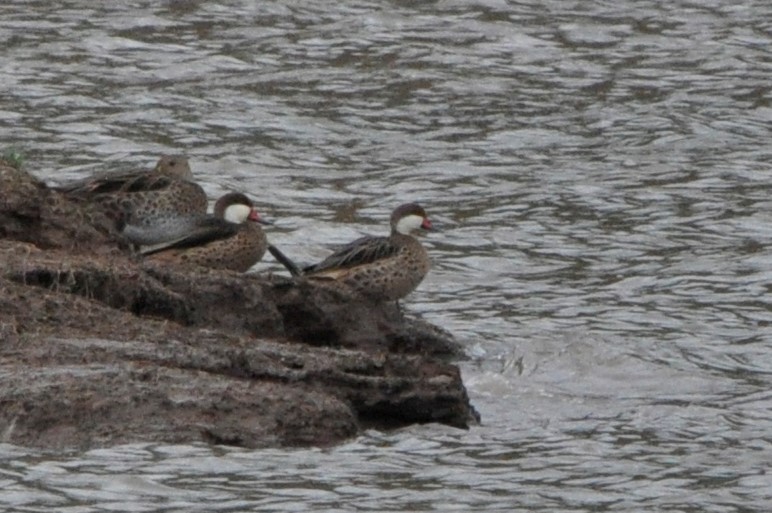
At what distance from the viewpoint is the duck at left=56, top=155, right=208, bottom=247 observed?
45.6 feet

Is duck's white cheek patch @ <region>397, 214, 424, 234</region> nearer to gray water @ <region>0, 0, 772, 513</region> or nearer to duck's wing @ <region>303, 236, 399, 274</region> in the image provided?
gray water @ <region>0, 0, 772, 513</region>

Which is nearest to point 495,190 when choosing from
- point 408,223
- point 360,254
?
point 408,223

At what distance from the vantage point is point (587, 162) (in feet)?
62.7

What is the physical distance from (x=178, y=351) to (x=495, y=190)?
24.9 ft

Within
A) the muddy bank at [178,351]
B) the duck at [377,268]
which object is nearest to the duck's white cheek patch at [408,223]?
the duck at [377,268]

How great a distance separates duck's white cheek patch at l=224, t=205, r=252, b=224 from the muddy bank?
4.19 ft

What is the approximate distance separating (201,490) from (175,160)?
6.47 meters

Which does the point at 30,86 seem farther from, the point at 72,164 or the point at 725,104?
the point at 725,104

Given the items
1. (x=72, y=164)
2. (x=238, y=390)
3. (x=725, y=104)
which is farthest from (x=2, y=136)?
(x=238, y=390)

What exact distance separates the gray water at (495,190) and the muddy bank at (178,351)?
197 millimetres

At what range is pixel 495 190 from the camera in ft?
59.7

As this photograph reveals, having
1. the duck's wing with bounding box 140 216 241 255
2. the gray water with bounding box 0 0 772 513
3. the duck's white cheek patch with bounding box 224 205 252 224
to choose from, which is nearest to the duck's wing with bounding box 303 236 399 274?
the duck's wing with bounding box 140 216 241 255

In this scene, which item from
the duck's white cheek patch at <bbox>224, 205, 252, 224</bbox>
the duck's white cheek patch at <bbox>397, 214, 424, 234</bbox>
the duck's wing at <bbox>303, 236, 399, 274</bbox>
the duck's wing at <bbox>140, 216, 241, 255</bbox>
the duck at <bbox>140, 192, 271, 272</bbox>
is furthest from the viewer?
the duck's white cheek patch at <bbox>397, 214, 424, 234</bbox>

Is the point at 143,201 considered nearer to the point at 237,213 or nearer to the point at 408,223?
the point at 237,213
